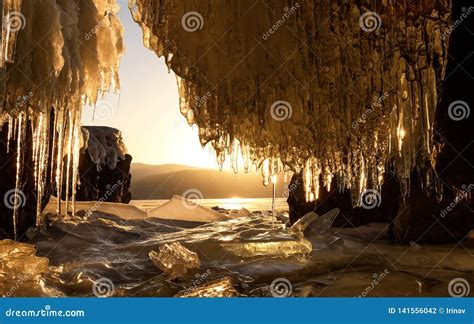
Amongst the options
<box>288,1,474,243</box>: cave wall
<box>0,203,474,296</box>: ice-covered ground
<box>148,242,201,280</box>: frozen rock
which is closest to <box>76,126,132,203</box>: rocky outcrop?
<box>0,203,474,296</box>: ice-covered ground

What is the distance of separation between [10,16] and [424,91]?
4.88 metres

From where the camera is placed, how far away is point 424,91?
536 cm

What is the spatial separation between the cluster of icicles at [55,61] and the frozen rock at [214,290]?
237 cm

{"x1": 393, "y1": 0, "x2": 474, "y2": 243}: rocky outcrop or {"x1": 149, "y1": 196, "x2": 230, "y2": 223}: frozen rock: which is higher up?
{"x1": 393, "y1": 0, "x2": 474, "y2": 243}: rocky outcrop

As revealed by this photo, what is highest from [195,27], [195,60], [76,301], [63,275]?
[195,27]

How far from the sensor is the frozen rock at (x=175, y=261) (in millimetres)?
4844

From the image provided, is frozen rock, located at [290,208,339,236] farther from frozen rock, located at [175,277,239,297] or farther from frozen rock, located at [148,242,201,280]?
frozen rock, located at [175,277,239,297]

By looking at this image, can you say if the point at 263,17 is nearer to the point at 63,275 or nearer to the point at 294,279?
the point at 294,279

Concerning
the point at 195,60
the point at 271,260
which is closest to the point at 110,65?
the point at 195,60

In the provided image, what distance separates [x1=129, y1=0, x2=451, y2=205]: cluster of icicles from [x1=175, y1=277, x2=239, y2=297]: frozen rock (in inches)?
83.1

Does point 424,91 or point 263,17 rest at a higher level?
point 263,17

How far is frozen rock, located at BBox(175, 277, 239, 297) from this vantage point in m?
3.82

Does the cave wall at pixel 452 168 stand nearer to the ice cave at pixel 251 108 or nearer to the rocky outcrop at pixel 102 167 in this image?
the ice cave at pixel 251 108

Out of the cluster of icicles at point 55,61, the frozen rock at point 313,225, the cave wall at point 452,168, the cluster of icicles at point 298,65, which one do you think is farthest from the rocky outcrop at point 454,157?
the cluster of icicles at point 55,61
